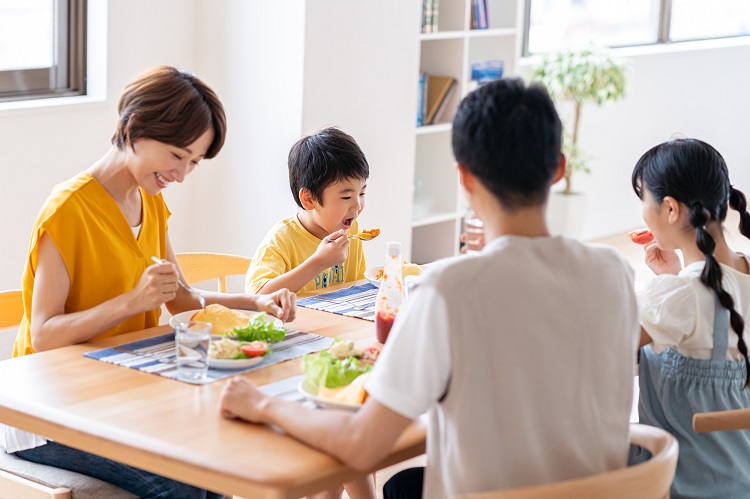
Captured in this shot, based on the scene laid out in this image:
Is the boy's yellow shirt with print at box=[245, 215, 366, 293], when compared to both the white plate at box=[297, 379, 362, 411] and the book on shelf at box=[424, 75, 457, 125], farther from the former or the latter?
the book on shelf at box=[424, 75, 457, 125]

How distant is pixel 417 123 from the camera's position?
477 cm

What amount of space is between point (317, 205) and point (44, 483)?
0.99m

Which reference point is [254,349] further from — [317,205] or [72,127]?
[72,127]

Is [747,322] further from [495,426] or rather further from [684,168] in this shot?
[495,426]

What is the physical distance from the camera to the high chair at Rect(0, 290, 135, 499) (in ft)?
5.71

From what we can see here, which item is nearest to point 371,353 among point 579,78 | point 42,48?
point 42,48

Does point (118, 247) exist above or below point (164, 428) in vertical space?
above

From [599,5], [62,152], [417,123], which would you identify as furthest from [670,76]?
[62,152]

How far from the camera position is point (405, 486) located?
1.77 metres

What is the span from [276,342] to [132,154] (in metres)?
0.46

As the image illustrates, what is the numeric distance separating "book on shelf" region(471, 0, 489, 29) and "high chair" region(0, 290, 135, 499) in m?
3.65

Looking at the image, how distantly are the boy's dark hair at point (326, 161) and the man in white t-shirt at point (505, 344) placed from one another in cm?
109

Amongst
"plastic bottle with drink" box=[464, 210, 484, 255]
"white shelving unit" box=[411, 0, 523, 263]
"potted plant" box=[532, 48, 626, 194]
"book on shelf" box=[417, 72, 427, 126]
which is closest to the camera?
"book on shelf" box=[417, 72, 427, 126]

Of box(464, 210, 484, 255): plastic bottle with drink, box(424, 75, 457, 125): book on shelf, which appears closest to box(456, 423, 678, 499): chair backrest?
box(424, 75, 457, 125): book on shelf
